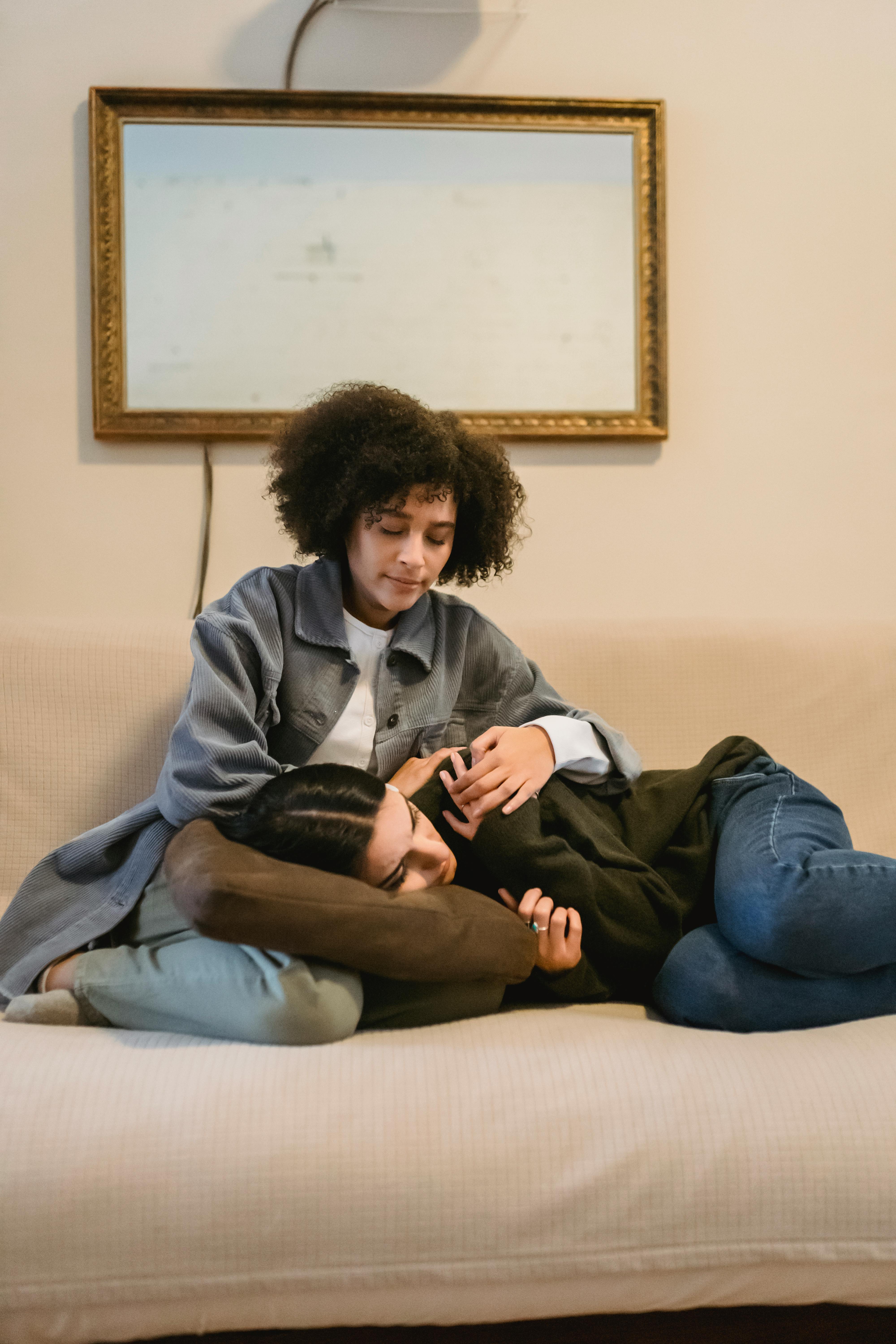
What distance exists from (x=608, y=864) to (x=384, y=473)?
0.59m

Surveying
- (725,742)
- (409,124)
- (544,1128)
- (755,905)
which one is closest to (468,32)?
(409,124)

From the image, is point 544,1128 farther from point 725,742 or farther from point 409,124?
point 409,124

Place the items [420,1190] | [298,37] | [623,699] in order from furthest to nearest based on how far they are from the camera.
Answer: [298,37] → [623,699] → [420,1190]

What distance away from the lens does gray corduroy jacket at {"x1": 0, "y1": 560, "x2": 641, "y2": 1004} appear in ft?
3.66

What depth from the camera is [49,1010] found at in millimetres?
1030

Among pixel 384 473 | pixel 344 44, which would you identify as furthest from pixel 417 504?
pixel 344 44

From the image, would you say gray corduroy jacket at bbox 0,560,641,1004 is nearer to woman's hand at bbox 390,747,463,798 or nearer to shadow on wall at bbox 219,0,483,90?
woman's hand at bbox 390,747,463,798

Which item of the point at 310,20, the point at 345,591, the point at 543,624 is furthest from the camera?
the point at 310,20

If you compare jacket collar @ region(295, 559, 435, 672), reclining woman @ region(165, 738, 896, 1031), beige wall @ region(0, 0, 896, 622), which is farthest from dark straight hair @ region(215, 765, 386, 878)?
beige wall @ region(0, 0, 896, 622)

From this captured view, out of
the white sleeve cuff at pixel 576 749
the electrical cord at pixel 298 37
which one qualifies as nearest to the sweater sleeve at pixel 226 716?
the white sleeve cuff at pixel 576 749

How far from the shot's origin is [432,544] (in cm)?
131

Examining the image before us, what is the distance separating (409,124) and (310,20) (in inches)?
10.6

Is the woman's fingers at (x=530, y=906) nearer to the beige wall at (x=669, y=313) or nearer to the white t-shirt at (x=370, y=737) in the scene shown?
the white t-shirt at (x=370, y=737)

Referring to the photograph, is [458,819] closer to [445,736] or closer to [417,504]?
[445,736]
